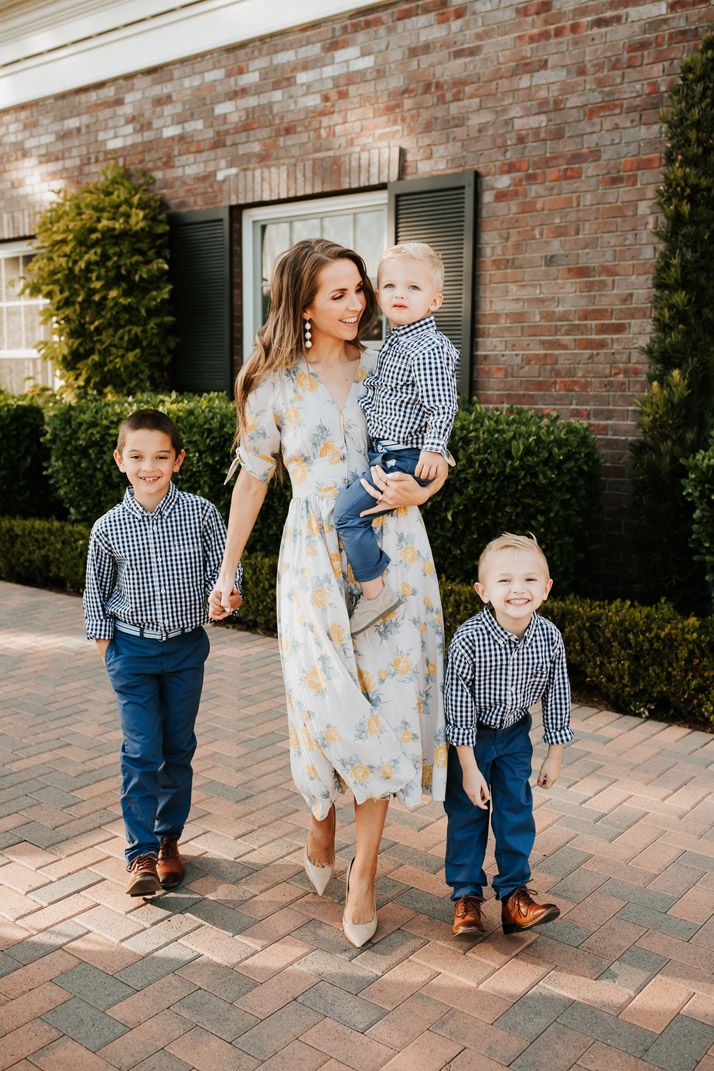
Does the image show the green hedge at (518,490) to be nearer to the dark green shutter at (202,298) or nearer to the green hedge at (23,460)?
the dark green shutter at (202,298)

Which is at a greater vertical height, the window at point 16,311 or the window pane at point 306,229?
the window pane at point 306,229

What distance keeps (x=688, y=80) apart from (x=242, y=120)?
379cm

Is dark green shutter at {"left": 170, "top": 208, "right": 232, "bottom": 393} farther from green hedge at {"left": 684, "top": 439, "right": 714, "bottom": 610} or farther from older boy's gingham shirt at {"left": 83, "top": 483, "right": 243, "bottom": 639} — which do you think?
older boy's gingham shirt at {"left": 83, "top": 483, "right": 243, "bottom": 639}

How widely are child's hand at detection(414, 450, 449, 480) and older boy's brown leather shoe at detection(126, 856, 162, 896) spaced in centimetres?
143

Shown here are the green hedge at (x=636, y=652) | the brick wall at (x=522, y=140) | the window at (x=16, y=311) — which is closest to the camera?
the green hedge at (x=636, y=652)

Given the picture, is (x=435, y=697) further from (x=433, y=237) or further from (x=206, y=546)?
(x=433, y=237)

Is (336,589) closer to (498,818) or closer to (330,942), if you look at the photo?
(498,818)

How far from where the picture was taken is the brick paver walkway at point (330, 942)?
2260 mm

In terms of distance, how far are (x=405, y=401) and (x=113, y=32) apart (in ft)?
24.9

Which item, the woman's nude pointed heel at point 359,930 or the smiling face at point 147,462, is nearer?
the woman's nude pointed heel at point 359,930

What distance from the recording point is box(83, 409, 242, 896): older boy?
2920 millimetres

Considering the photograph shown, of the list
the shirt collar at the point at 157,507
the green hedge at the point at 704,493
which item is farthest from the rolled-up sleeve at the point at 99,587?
the green hedge at the point at 704,493

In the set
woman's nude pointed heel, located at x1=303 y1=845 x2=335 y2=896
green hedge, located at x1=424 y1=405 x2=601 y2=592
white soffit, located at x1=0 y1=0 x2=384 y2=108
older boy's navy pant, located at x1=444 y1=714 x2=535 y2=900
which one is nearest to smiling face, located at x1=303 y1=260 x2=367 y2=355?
older boy's navy pant, located at x1=444 y1=714 x2=535 y2=900

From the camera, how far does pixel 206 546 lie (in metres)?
3.05
